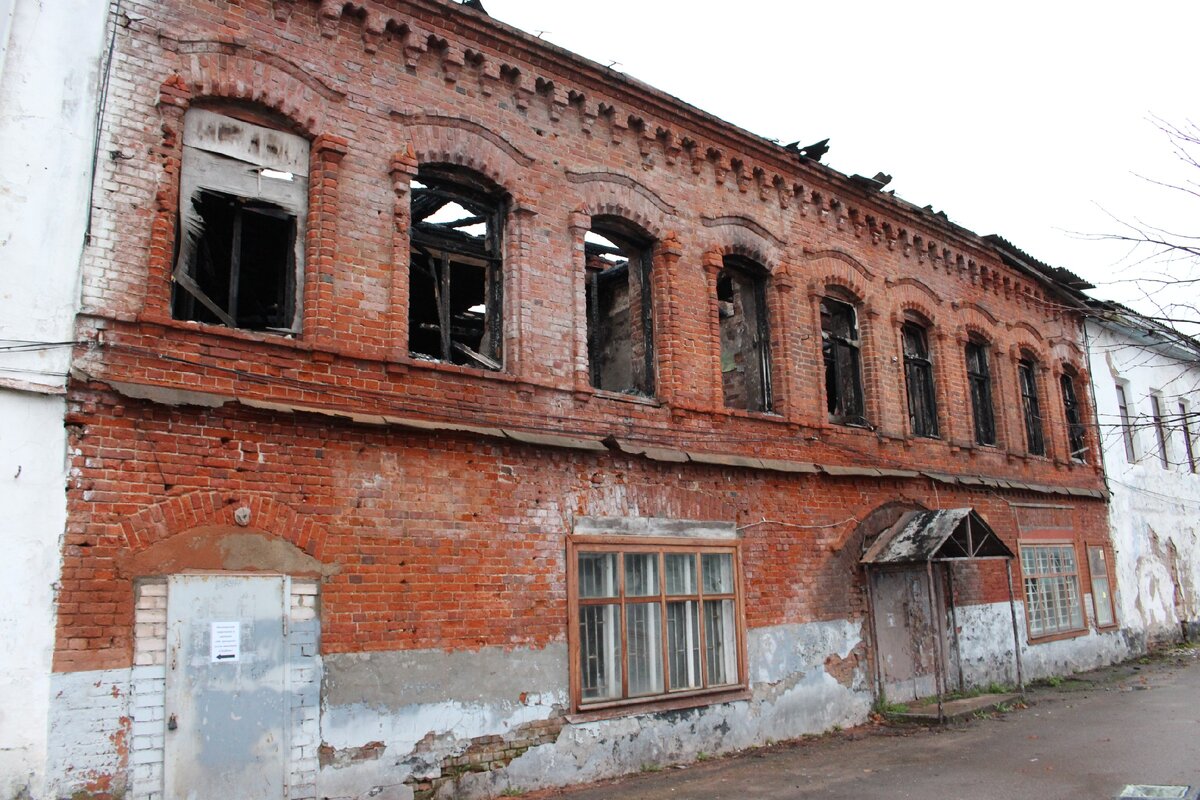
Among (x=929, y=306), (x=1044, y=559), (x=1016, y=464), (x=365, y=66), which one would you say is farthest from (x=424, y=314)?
(x=1044, y=559)

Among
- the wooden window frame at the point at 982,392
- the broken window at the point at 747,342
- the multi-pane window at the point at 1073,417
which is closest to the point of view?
the broken window at the point at 747,342

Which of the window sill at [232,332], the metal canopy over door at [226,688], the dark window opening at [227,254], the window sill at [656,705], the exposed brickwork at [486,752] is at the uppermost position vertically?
the dark window opening at [227,254]

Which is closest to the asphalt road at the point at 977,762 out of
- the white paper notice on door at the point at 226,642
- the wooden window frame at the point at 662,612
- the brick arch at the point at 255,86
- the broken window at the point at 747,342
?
the wooden window frame at the point at 662,612

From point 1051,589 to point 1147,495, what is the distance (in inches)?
223

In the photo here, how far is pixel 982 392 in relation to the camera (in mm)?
16641

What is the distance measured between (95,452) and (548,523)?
4.03 meters

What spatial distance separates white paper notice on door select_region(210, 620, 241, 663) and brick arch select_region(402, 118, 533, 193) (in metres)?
4.52

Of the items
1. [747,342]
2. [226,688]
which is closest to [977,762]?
[747,342]

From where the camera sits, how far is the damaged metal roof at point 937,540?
12.2 meters

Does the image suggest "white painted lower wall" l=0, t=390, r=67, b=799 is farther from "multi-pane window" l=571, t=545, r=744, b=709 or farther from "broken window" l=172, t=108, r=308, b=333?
"multi-pane window" l=571, t=545, r=744, b=709

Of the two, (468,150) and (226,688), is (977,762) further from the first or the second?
(468,150)

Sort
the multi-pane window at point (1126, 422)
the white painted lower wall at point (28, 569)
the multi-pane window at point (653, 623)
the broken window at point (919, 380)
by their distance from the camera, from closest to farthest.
A: the white painted lower wall at point (28, 569) → the multi-pane window at point (653, 623) → the broken window at point (919, 380) → the multi-pane window at point (1126, 422)

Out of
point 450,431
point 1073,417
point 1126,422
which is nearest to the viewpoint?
point 450,431

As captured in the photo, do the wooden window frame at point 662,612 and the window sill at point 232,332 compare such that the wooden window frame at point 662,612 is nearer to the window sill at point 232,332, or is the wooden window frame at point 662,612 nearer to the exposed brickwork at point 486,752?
the exposed brickwork at point 486,752
